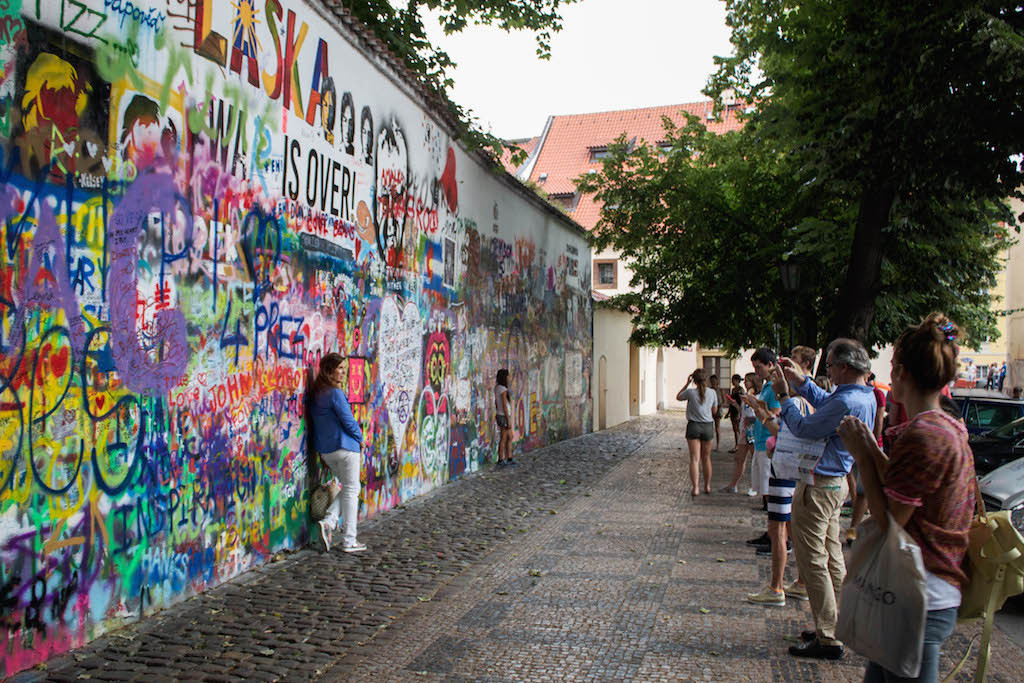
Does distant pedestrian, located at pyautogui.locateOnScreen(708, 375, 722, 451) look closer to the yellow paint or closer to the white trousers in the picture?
the white trousers

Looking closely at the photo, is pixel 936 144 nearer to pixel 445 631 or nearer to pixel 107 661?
pixel 445 631

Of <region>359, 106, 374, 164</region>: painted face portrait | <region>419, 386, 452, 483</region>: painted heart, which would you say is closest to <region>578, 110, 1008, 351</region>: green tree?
<region>419, 386, 452, 483</region>: painted heart

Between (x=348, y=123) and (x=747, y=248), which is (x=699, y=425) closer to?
(x=348, y=123)

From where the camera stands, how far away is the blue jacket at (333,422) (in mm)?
8320

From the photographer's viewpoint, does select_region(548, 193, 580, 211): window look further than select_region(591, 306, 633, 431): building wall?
Yes

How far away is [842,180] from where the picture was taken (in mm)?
12961

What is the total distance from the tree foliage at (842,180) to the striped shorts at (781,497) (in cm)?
617

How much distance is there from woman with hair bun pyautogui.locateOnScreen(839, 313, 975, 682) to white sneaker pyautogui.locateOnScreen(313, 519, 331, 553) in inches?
241

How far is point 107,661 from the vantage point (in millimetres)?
5086

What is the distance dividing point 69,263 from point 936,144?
1031 centimetres

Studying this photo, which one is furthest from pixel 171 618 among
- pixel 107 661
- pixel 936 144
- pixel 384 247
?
pixel 936 144

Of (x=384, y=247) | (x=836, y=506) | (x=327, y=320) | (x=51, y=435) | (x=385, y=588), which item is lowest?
(x=385, y=588)

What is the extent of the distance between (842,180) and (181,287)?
387 inches

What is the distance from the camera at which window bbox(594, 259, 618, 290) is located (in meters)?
46.8
